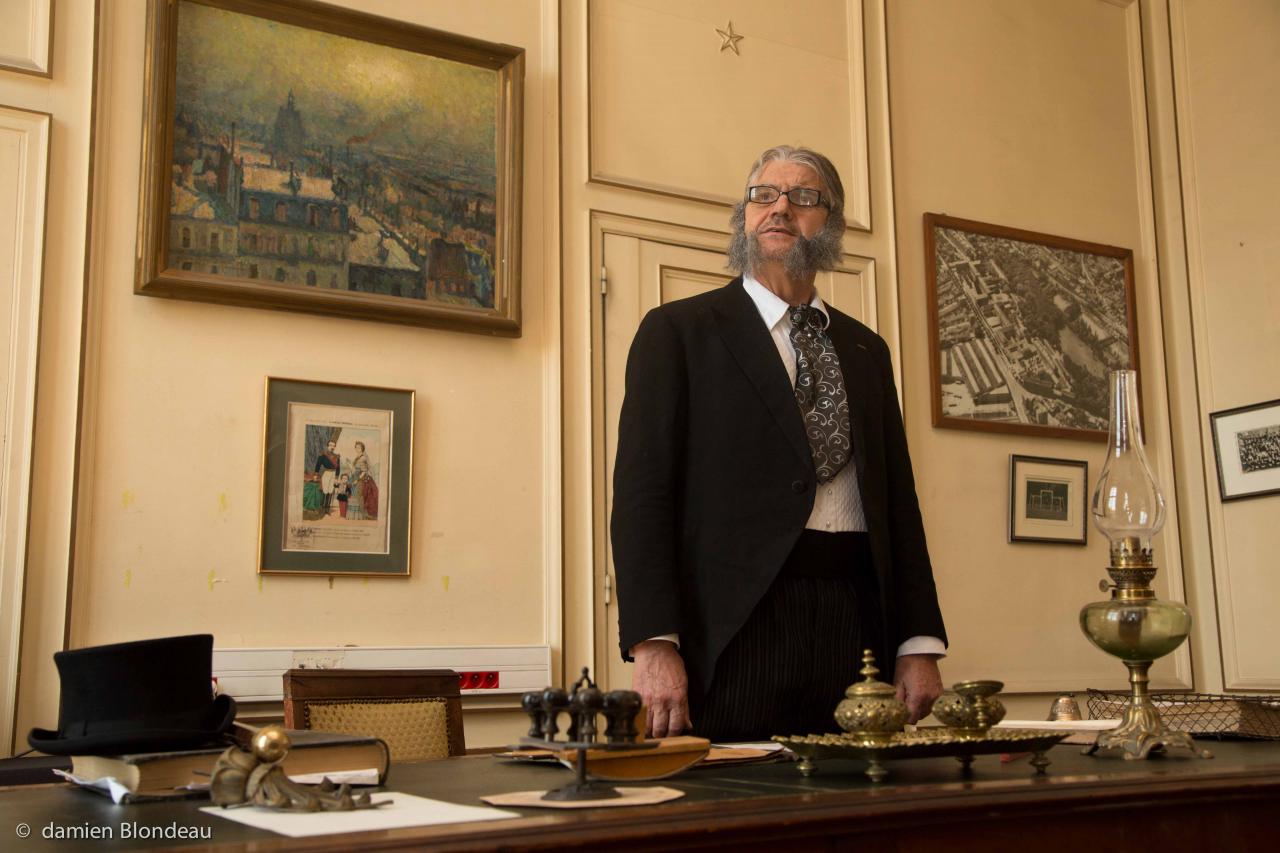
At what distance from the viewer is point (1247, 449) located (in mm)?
5613

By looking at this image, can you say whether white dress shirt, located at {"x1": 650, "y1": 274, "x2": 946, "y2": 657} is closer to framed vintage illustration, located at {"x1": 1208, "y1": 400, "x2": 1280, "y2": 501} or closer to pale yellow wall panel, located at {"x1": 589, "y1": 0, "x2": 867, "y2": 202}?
pale yellow wall panel, located at {"x1": 589, "y1": 0, "x2": 867, "y2": 202}

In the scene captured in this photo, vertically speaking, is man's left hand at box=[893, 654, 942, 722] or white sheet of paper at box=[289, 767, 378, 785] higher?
man's left hand at box=[893, 654, 942, 722]

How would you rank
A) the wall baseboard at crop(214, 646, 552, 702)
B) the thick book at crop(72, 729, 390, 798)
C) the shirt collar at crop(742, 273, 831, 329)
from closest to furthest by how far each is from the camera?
the thick book at crop(72, 729, 390, 798) → the shirt collar at crop(742, 273, 831, 329) → the wall baseboard at crop(214, 646, 552, 702)

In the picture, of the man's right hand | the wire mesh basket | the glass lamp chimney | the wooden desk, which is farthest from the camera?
the man's right hand

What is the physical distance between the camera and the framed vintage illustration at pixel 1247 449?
5473mm

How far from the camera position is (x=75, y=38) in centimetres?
388

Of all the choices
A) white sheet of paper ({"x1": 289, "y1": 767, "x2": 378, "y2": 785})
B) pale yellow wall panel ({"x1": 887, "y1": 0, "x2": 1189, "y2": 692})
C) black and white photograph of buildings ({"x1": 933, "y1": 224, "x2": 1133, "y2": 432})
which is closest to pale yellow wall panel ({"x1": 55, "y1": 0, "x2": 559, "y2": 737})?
pale yellow wall panel ({"x1": 887, "y1": 0, "x2": 1189, "y2": 692})

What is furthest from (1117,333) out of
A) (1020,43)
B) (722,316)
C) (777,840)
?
(777,840)

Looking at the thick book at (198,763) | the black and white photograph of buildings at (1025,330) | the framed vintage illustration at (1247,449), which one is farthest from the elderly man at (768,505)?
the framed vintage illustration at (1247,449)

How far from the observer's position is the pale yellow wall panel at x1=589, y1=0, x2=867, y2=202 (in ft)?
15.7

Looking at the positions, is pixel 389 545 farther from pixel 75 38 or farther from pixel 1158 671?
pixel 1158 671

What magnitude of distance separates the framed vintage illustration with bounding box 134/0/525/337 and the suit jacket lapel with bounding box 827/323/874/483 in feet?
5.71

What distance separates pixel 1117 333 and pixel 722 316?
3.67 meters

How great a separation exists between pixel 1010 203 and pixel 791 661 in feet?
12.6
